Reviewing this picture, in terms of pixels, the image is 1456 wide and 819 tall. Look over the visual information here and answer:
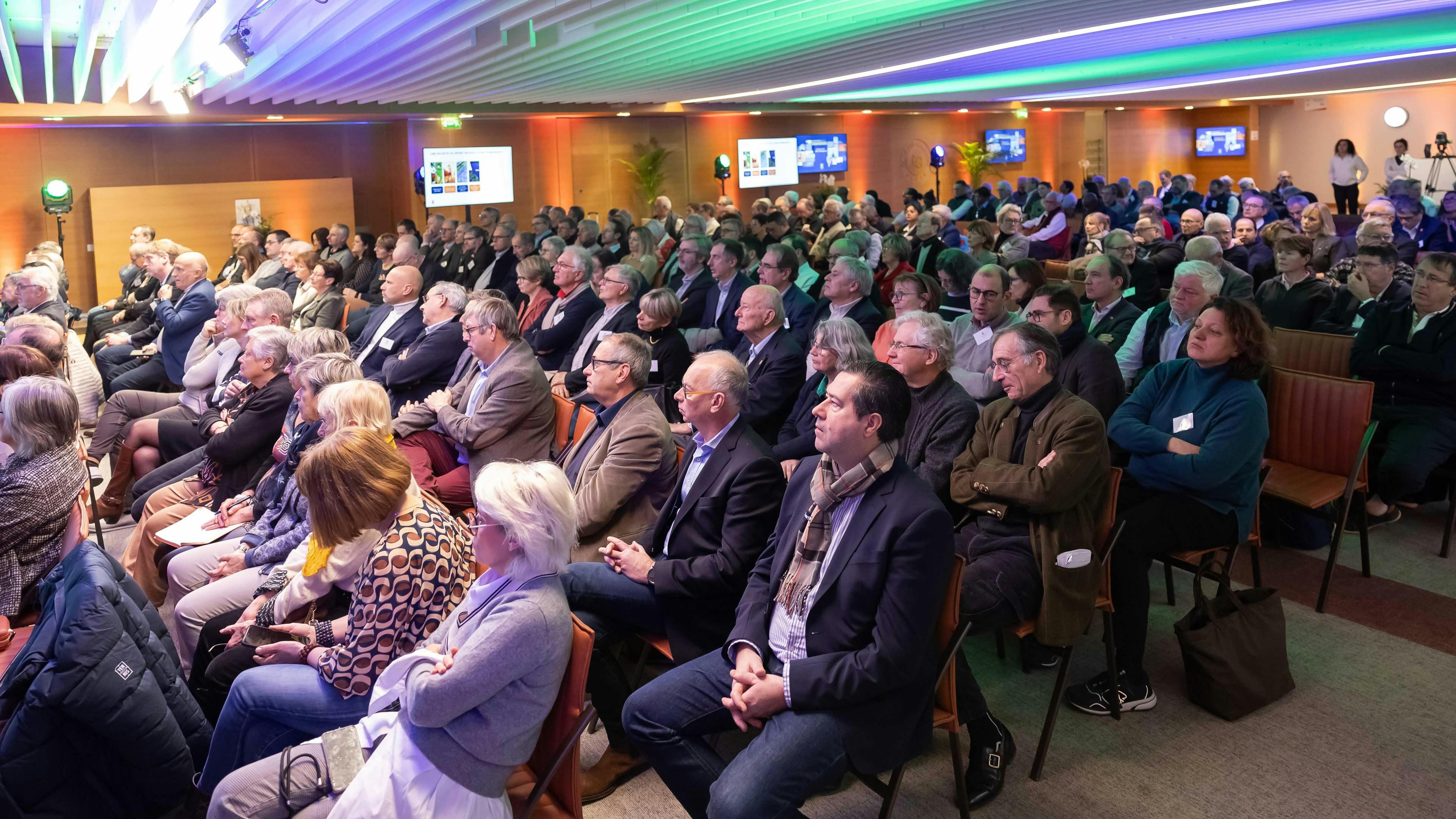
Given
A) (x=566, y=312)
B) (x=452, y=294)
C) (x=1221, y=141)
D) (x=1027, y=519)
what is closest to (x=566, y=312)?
(x=566, y=312)

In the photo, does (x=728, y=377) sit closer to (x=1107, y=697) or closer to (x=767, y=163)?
(x=1107, y=697)

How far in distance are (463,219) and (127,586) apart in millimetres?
15357

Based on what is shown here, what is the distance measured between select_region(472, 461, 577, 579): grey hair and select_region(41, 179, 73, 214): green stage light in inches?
556

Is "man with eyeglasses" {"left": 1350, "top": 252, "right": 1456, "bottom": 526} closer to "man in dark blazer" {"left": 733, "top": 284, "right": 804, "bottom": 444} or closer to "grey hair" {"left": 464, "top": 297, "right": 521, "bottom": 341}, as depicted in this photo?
"man in dark blazer" {"left": 733, "top": 284, "right": 804, "bottom": 444}

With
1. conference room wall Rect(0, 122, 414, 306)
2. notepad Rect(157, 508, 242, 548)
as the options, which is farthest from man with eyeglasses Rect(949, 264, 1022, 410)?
conference room wall Rect(0, 122, 414, 306)

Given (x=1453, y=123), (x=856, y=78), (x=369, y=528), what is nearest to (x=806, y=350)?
(x=369, y=528)

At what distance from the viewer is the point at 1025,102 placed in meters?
21.0

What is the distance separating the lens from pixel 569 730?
2.33m

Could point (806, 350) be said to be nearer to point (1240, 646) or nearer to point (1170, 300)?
point (1170, 300)

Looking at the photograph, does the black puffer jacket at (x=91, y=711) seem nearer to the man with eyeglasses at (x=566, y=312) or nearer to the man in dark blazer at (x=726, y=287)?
the man with eyeglasses at (x=566, y=312)

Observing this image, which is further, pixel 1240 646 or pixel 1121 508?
pixel 1121 508

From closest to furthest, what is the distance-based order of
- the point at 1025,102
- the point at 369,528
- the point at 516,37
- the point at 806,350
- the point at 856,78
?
the point at 369,528 < the point at 806,350 < the point at 516,37 < the point at 856,78 < the point at 1025,102

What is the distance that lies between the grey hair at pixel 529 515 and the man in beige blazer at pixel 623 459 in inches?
45.0

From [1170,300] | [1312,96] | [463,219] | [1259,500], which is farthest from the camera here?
[1312,96]
